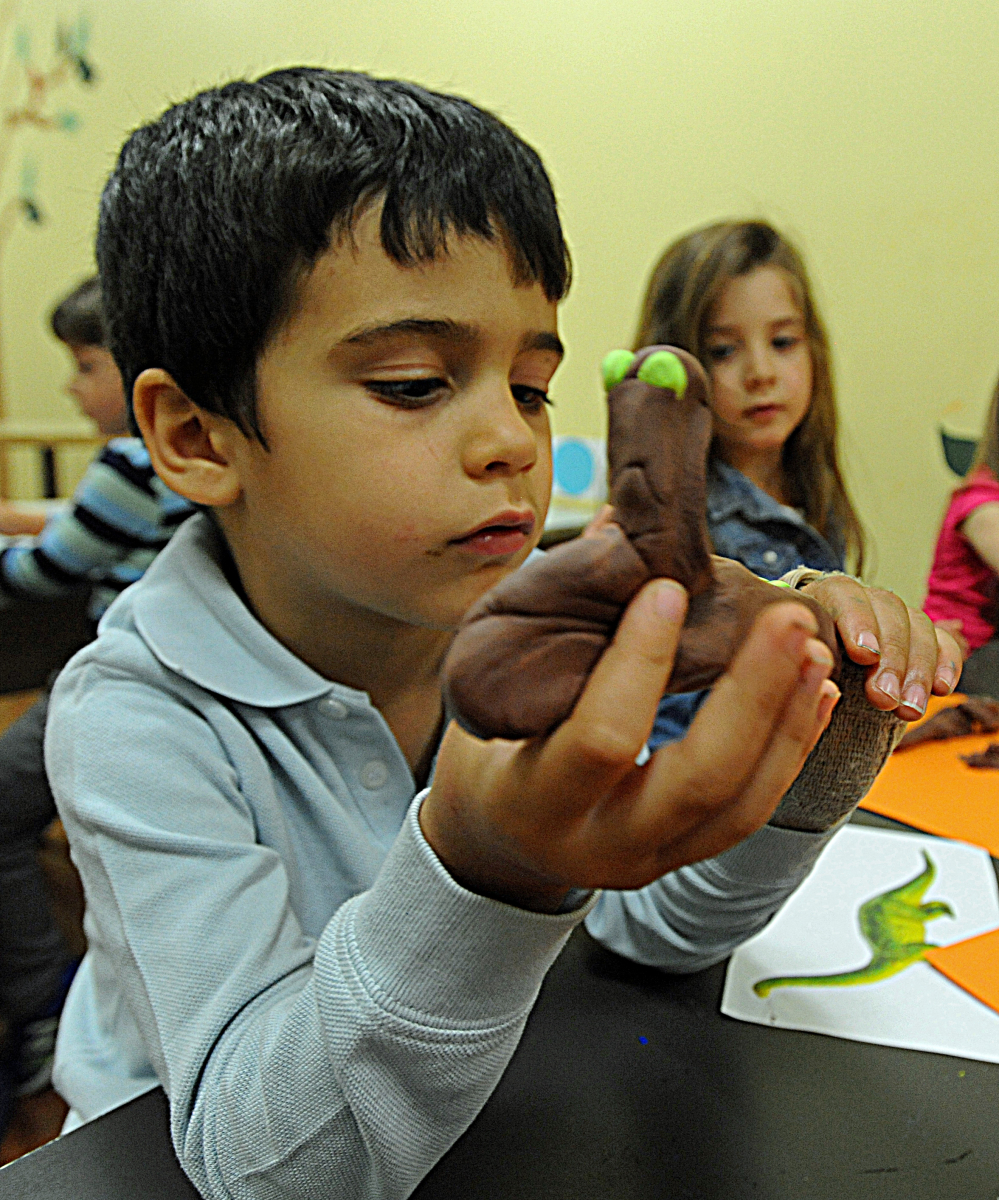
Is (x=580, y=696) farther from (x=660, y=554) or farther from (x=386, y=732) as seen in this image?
(x=386, y=732)

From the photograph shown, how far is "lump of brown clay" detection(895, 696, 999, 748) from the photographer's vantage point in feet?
3.19

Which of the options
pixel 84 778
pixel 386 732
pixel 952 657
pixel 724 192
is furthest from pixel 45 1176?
pixel 724 192

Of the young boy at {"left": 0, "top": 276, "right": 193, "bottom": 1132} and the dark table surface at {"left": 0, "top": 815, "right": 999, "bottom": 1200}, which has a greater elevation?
the dark table surface at {"left": 0, "top": 815, "right": 999, "bottom": 1200}

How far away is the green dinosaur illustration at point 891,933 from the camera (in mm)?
587

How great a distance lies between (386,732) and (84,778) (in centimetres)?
19

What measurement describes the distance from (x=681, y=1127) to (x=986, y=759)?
62 cm

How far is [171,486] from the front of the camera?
0.65 m

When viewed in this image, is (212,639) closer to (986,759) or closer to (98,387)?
(986,759)

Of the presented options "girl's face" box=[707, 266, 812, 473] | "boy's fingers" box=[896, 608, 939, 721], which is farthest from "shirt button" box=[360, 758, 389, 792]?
"girl's face" box=[707, 266, 812, 473]

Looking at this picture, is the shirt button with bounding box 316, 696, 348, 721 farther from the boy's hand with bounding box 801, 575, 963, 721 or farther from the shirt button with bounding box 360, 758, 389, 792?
the boy's hand with bounding box 801, 575, 963, 721

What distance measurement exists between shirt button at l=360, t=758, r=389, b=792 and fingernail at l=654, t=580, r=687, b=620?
392mm

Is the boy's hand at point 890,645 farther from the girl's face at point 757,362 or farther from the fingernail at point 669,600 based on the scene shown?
the girl's face at point 757,362

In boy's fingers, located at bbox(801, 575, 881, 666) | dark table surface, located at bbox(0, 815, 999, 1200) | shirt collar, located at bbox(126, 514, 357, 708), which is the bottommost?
dark table surface, located at bbox(0, 815, 999, 1200)

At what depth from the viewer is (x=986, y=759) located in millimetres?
932
